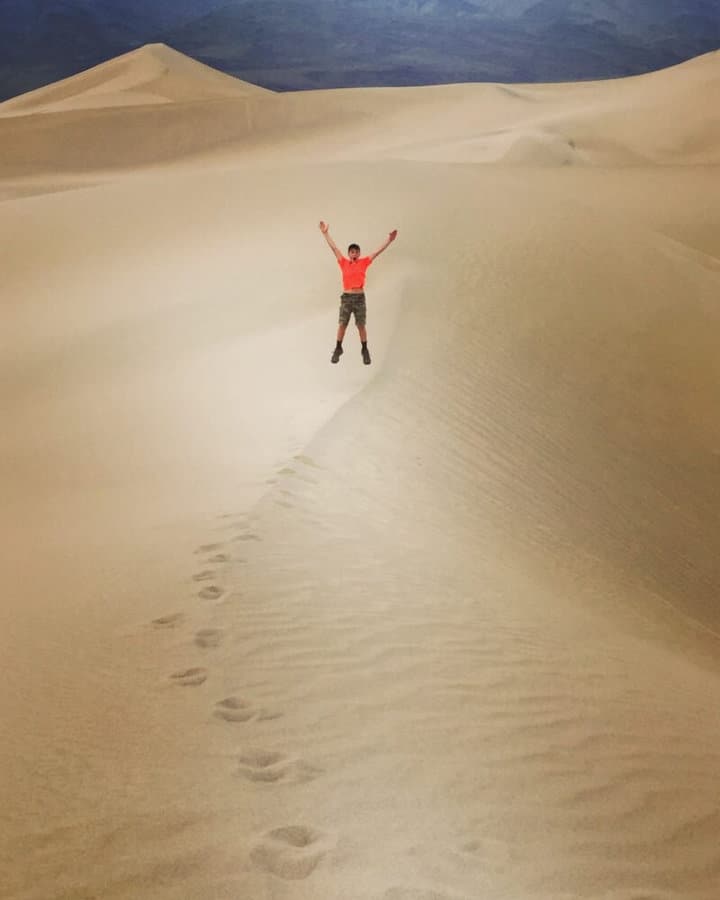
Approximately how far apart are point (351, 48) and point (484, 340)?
84.8 m

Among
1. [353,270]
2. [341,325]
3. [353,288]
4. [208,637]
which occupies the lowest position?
[208,637]

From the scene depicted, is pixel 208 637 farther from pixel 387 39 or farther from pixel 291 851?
pixel 387 39

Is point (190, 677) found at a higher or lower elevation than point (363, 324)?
lower

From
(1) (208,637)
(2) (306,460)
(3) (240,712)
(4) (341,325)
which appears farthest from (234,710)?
(4) (341,325)

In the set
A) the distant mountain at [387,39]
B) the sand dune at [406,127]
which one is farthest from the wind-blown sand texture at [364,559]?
the distant mountain at [387,39]

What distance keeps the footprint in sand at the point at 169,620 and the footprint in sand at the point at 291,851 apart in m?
1.56

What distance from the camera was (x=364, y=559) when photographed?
17.6 feet

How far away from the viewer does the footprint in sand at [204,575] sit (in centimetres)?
491

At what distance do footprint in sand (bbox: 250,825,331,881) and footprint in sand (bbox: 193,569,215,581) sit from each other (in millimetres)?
2018

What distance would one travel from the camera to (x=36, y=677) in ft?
13.4

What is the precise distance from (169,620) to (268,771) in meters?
1.29

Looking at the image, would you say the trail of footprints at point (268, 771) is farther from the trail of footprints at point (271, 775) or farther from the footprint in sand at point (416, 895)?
the footprint in sand at point (416, 895)

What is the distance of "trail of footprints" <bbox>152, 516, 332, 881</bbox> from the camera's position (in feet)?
9.54

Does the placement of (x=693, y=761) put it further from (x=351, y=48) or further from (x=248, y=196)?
(x=351, y=48)
